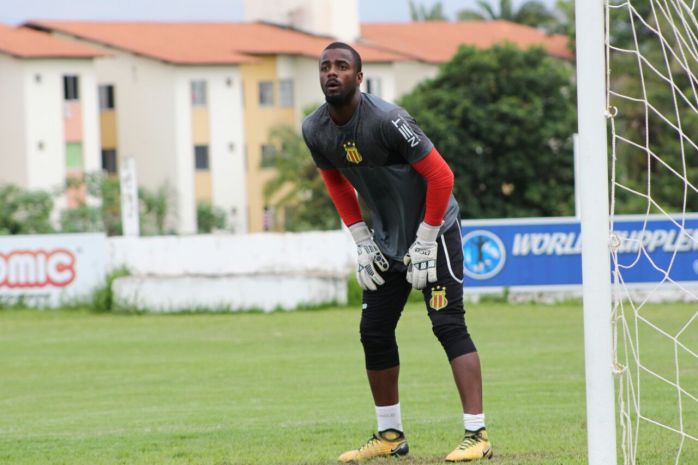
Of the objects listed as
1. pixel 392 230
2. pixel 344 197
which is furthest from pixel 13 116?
pixel 392 230

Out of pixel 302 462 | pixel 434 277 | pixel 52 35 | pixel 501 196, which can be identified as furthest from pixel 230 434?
pixel 52 35

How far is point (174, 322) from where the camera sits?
2359 centimetres

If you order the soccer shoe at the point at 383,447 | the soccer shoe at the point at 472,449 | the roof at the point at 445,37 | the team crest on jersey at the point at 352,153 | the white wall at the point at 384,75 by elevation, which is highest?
the roof at the point at 445,37

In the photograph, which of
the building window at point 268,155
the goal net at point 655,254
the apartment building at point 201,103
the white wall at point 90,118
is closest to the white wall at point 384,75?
the apartment building at point 201,103

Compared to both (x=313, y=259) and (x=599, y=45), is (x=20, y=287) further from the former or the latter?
(x=599, y=45)

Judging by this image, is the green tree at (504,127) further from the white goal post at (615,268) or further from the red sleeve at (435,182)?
the red sleeve at (435,182)

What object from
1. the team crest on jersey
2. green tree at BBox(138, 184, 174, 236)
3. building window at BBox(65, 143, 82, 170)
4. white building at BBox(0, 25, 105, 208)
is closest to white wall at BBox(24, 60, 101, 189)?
white building at BBox(0, 25, 105, 208)

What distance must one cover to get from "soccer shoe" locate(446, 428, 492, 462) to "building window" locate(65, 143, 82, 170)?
6494 cm

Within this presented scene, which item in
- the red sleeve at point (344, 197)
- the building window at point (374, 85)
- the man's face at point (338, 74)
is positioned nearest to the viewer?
the man's face at point (338, 74)

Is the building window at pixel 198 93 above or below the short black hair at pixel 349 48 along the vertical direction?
above

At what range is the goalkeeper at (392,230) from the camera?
259 inches

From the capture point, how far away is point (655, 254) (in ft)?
80.5

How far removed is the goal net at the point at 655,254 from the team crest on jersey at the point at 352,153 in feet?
4.10

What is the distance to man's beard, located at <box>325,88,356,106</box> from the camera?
257 inches
